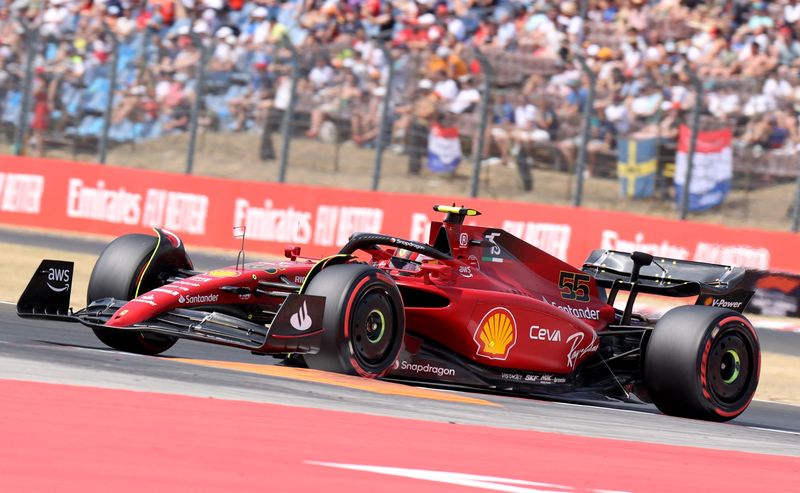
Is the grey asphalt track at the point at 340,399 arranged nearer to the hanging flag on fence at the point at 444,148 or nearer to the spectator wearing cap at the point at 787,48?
the hanging flag on fence at the point at 444,148

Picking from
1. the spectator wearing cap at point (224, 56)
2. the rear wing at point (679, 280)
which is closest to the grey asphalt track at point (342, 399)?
the rear wing at point (679, 280)

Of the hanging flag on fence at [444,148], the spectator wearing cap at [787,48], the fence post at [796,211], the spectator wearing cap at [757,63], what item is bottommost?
the fence post at [796,211]

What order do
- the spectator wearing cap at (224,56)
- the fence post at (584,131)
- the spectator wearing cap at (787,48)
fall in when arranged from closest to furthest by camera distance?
the fence post at (584,131) → the spectator wearing cap at (787,48) → the spectator wearing cap at (224,56)

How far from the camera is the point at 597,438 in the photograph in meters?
6.77

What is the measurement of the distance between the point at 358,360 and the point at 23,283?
7255 mm

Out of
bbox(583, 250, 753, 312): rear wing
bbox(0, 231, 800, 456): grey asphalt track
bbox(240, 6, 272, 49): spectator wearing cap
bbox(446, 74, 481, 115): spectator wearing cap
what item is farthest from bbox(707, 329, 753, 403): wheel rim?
bbox(240, 6, 272, 49): spectator wearing cap

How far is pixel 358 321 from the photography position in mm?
7938

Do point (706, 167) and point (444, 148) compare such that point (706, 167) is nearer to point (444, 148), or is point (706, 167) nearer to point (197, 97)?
point (444, 148)

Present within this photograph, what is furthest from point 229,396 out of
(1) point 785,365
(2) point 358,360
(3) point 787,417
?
(1) point 785,365

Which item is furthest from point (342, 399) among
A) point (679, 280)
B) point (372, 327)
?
point (679, 280)

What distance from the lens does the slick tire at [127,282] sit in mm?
8711

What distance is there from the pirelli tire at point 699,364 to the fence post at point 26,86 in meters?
13.7

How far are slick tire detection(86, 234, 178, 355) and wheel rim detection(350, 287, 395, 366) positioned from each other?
1.39 meters

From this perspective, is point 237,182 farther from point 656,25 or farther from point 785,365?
point 785,365
